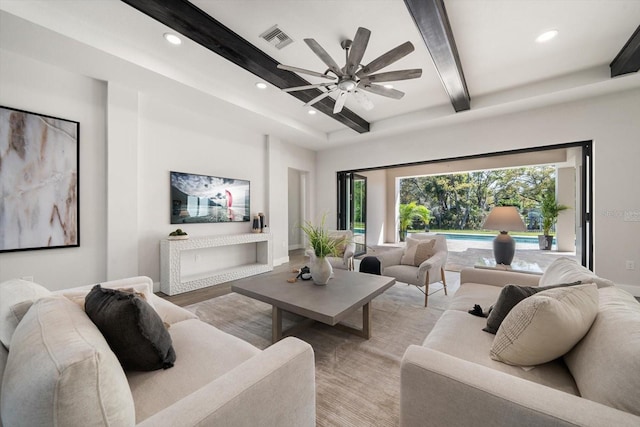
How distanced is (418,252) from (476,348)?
2.03 meters

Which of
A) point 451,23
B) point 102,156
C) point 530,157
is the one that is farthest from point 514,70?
point 102,156

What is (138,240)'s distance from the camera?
11.4 ft

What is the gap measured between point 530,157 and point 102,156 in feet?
27.7

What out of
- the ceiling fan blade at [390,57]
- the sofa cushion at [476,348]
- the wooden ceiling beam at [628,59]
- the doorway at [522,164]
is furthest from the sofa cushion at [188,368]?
the doorway at [522,164]

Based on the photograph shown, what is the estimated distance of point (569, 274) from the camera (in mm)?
1572

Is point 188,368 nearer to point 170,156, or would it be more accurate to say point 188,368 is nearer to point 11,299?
point 11,299

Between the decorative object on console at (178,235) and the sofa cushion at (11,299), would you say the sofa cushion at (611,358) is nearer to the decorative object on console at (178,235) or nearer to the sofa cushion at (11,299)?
the sofa cushion at (11,299)

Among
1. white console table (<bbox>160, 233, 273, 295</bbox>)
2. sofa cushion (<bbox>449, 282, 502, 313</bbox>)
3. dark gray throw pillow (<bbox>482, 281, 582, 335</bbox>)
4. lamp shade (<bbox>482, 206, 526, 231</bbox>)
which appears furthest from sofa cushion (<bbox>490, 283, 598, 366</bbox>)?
white console table (<bbox>160, 233, 273, 295</bbox>)

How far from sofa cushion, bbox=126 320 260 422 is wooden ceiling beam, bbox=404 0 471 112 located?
2.68 meters

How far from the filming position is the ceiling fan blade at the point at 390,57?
2004 millimetres

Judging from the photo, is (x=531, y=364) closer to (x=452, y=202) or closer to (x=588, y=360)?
(x=588, y=360)

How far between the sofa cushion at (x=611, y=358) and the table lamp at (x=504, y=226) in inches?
67.4

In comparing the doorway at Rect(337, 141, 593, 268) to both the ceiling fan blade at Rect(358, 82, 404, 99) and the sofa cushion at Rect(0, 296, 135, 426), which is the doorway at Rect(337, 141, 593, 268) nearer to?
the ceiling fan blade at Rect(358, 82, 404, 99)

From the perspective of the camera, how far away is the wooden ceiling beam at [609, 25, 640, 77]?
2.44 meters
